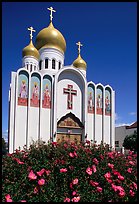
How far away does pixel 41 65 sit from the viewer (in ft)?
77.8

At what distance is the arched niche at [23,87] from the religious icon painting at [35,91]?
0.49 meters

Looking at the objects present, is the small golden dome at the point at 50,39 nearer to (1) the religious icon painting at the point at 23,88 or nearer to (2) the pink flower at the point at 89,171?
(1) the religious icon painting at the point at 23,88

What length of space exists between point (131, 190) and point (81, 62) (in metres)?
24.4

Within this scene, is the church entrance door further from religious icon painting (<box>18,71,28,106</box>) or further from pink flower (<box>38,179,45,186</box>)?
pink flower (<box>38,179,45,186</box>)

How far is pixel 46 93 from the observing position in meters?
18.5

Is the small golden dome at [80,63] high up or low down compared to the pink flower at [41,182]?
up

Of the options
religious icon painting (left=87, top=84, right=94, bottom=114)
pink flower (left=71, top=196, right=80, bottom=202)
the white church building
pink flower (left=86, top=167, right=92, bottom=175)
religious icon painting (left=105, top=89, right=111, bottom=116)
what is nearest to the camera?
pink flower (left=71, top=196, right=80, bottom=202)

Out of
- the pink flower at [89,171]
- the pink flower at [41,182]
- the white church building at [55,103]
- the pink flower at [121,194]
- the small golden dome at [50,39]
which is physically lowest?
the pink flower at [121,194]

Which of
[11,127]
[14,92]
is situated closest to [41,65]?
[14,92]

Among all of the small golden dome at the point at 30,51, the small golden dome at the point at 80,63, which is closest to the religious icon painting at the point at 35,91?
the small golden dome at the point at 30,51

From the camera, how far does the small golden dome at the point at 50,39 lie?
23.4 metres

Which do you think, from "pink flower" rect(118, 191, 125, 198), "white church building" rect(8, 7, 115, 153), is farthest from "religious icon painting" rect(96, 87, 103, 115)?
"pink flower" rect(118, 191, 125, 198)

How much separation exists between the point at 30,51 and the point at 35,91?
8005 millimetres

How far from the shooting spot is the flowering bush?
3.22m
